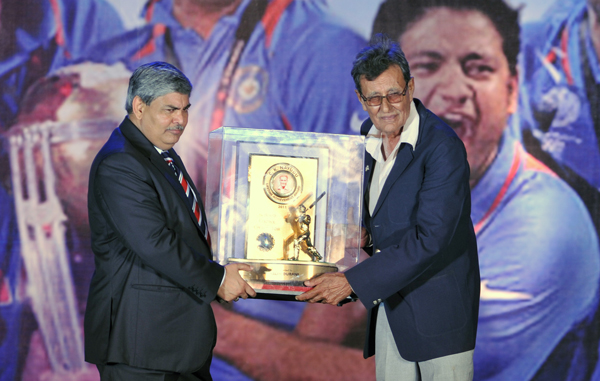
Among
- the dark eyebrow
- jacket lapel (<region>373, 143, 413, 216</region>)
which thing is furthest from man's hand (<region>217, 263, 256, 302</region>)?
the dark eyebrow

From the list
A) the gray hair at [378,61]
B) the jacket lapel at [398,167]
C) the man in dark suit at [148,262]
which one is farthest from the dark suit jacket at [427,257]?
the man in dark suit at [148,262]

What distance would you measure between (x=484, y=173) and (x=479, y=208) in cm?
23

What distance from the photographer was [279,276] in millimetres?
2332

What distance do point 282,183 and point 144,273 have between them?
640 mm

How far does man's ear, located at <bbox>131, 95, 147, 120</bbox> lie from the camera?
7.41 ft

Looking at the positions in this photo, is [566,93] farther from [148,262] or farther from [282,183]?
[148,262]

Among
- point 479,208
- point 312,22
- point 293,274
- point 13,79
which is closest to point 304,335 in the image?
point 479,208

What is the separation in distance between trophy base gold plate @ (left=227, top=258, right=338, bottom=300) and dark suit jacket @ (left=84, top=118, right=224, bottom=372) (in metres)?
0.18

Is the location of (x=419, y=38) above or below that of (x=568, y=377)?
above

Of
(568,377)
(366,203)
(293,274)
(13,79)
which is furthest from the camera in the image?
(568,377)

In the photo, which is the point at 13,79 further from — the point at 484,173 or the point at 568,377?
the point at 568,377

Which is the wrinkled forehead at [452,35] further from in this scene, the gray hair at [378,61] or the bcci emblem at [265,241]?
the bcci emblem at [265,241]

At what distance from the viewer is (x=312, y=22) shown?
3834 millimetres

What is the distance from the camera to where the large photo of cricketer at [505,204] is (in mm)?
3855
